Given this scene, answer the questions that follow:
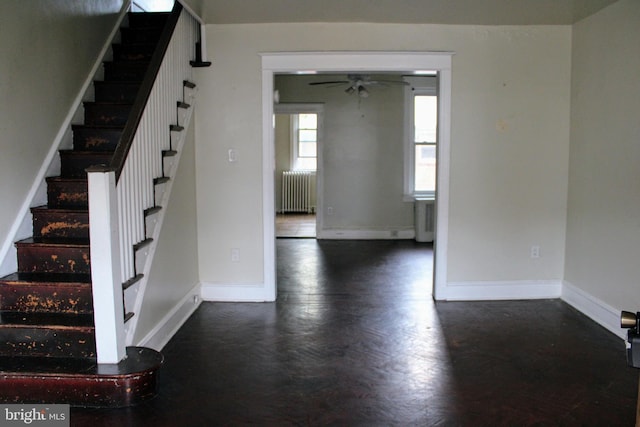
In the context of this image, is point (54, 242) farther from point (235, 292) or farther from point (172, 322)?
point (235, 292)

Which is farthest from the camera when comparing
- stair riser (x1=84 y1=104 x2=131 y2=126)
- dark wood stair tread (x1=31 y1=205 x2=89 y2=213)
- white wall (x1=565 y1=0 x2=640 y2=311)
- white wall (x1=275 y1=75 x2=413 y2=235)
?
white wall (x1=275 y1=75 x2=413 y2=235)

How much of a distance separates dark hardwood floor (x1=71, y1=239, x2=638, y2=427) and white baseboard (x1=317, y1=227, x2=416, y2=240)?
3.26m

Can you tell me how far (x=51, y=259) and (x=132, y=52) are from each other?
2.53 m

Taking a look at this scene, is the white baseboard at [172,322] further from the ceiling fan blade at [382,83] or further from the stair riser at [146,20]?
the ceiling fan blade at [382,83]

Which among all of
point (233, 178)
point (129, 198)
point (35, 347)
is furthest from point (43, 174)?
point (233, 178)

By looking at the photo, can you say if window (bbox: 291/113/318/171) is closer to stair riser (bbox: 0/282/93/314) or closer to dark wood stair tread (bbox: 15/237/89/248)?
dark wood stair tread (bbox: 15/237/89/248)

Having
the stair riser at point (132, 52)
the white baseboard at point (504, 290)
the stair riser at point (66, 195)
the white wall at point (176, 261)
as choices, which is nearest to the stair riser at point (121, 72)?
the stair riser at point (132, 52)

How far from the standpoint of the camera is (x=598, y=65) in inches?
177

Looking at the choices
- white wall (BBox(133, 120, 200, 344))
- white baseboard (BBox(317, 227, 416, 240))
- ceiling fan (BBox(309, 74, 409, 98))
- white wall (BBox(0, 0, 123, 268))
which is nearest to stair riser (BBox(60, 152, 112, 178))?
white wall (BBox(0, 0, 123, 268))

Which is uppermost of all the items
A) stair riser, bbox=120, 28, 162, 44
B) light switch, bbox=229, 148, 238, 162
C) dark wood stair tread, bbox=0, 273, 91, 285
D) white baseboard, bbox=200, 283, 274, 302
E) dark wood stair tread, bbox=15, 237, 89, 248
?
stair riser, bbox=120, 28, 162, 44

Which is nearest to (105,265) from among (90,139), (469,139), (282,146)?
(90,139)

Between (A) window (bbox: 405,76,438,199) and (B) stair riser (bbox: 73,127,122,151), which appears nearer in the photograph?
(B) stair riser (bbox: 73,127,122,151)

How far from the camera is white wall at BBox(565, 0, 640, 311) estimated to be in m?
4.02

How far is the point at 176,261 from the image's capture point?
443 centimetres
